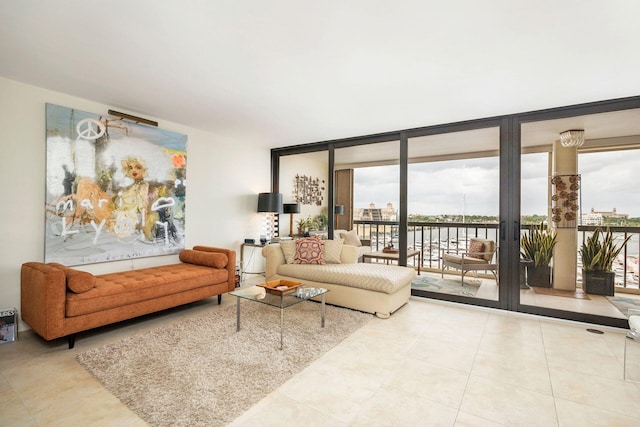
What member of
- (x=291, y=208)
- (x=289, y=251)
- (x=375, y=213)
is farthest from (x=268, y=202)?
(x=375, y=213)

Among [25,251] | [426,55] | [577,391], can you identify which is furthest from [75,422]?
[426,55]

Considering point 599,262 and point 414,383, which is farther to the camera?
point 599,262

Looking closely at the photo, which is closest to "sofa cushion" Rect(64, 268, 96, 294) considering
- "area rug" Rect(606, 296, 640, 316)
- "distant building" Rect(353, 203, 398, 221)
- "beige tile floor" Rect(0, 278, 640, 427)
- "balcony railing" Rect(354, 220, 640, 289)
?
"beige tile floor" Rect(0, 278, 640, 427)

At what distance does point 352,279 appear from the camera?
11.9ft

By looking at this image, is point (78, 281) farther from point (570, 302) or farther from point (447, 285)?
point (570, 302)

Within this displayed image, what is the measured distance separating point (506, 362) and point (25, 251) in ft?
14.6

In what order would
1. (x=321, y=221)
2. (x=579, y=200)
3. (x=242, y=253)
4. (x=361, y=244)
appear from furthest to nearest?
1. (x=321, y=221)
2. (x=361, y=244)
3. (x=242, y=253)
4. (x=579, y=200)

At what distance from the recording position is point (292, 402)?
1.89m

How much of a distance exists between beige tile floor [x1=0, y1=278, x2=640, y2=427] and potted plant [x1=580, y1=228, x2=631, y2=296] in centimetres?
102

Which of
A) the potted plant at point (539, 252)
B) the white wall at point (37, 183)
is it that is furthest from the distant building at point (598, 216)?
the white wall at point (37, 183)

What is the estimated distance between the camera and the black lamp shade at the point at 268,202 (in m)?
5.22

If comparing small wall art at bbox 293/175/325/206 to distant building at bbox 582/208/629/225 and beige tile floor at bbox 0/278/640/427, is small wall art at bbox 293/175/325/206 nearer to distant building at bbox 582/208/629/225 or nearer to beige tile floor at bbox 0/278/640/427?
beige tile floor at bbox 0/278/640/427

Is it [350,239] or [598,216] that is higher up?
[598,216]

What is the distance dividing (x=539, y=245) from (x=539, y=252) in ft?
0.32
